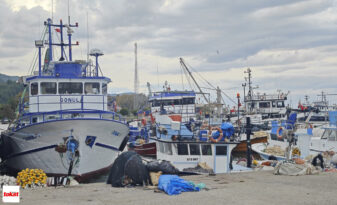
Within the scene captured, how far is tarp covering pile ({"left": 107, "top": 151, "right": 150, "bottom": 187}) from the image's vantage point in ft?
42.3

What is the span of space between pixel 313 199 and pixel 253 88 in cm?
3705

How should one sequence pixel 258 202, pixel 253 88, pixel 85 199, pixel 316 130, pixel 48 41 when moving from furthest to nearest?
pixel 253 88 → pixel 316 130 → pixel 48 41 → pixel 85 199 → pixel 258 202

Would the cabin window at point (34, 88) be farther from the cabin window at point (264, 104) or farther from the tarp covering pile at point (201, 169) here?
the cabin window at point (264, 104)

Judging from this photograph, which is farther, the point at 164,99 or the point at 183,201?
the point at 164,99

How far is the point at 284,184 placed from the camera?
12602mm

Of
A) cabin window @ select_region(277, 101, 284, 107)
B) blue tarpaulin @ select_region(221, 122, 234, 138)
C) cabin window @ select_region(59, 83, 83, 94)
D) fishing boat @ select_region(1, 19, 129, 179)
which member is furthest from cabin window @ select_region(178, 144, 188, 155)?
cabin window @ select_region(277, 101, 284, 107)

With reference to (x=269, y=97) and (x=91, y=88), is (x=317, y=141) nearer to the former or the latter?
(x=91, y=88)

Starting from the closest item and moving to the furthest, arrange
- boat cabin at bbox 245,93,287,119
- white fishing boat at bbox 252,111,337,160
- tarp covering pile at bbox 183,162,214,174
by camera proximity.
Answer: tarp covering pile at bbox 183,162,214,174 < white fishing boat at bbox 252,111,337,160 < boat cabin at bbox 245,93,287,119

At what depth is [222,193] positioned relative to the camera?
11273mm

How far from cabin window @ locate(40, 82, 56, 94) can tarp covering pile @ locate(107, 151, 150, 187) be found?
7857mm

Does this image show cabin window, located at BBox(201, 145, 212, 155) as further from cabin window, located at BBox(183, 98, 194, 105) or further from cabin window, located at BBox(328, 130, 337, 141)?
cabin window, located at BBox(183, 98, 194, 105)

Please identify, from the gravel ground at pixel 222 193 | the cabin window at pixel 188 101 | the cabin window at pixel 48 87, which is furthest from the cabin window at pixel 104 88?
the cabin window at pixel 188 101

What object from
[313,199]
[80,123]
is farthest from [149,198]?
[80,123]

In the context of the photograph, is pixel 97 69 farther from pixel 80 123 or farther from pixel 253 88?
pixel 253 88
